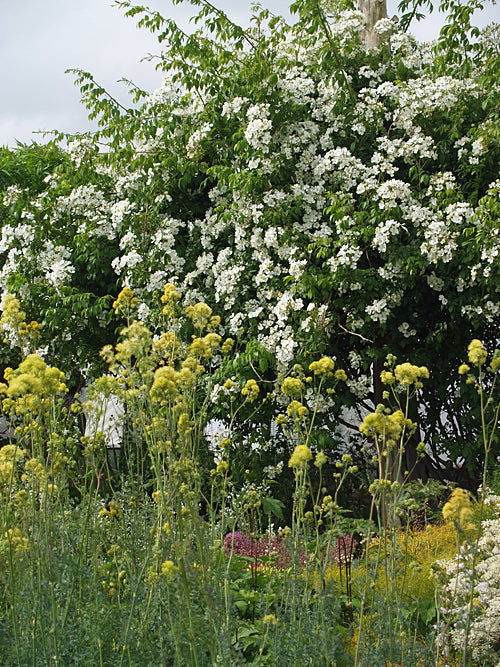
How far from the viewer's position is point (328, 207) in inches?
183

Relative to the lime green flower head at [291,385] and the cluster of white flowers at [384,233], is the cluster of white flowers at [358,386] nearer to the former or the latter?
the cluster of white flowers at [384,233]

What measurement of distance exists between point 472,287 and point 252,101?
2161 mm

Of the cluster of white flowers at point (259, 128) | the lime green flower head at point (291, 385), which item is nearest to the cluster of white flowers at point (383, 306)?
the cluster of white flowers at point (259, 128)

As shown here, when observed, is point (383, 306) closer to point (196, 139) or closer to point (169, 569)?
point (196, 139)

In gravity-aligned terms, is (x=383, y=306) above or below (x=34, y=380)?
above

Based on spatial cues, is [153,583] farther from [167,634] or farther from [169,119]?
[169,119]

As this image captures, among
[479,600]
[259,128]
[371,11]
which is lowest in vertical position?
[479,600]

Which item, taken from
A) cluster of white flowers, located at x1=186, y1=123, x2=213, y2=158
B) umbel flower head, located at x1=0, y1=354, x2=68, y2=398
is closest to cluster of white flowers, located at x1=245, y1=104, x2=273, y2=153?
cluster of white flowers, located at x1=186, y1=123, x2=213, y2=158

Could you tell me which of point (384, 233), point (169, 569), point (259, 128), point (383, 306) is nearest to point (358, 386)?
point (383, 306)

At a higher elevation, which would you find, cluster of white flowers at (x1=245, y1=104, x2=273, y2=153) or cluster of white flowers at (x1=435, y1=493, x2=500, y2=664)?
cluster of white flowers at (x1=245, y1=104, x2=273, y2=153)

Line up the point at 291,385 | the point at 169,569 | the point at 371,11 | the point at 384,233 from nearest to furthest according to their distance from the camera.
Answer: the point at 169,569 → the point at 291,385 → the point at 384,233 → the point at 371,11

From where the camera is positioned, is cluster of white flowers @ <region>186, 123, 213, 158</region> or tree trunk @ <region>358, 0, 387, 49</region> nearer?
cluster of white flowers @ <region>186, 123, 213, 158</region>

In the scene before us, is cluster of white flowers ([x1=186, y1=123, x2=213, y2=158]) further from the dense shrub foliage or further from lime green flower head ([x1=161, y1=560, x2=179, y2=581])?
lime green flower head ([x1=161, y1=560, x2=179, y2=581])

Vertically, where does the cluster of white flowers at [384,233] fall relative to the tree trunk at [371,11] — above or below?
below
